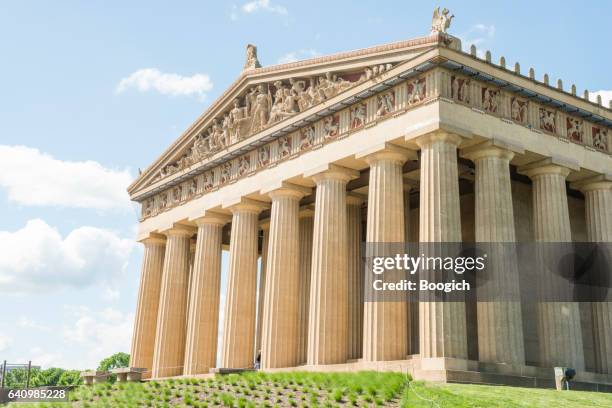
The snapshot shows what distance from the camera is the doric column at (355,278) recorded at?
45688mm

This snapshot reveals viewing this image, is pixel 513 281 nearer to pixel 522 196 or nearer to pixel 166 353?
pixel 522 196

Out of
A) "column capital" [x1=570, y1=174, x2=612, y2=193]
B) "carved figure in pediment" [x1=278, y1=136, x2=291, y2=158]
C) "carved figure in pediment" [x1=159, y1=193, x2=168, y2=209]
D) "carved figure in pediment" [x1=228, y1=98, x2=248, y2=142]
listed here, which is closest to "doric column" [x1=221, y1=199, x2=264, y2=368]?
Result: "carved figure in pediment" [x1=278, y1=136, x2=291, y2=158]

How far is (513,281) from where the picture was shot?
36.0m

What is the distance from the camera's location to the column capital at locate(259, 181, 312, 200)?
45.1m

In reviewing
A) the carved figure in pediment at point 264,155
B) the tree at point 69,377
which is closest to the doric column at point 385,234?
the carved figure in pediment at point 264,155

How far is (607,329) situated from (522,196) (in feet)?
29.1

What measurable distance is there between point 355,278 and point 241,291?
735cm

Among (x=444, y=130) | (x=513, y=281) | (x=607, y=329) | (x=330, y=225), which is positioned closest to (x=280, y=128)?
(x=330, y=225)

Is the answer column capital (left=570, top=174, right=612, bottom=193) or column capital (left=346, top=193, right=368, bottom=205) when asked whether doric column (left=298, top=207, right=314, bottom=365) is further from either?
column capital (left=570, top=174, right=612, bottom=193)

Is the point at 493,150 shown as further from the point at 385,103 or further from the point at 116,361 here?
the point at 116,361

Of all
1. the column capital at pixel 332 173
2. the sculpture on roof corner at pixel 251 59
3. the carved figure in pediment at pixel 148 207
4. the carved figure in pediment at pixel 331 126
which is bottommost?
the column capital at pixel 332 173

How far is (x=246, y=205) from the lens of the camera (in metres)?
49.0

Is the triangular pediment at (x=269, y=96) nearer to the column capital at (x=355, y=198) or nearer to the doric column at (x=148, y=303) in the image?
the doric column at (x=148, y=303)

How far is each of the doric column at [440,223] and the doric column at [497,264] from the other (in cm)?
192
